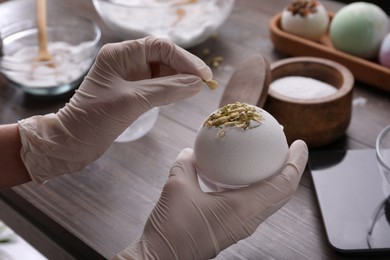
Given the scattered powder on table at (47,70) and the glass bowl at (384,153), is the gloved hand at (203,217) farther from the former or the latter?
the scattered powder on table at (47,70)

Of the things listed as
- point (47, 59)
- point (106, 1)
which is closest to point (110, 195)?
point (47, 59)

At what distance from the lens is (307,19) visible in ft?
3.78

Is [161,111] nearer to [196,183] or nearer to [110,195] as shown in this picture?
[110,195]

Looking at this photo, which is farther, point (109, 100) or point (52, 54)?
point (52, 54)

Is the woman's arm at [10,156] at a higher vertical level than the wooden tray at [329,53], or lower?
higher

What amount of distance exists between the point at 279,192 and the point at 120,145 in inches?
15.4

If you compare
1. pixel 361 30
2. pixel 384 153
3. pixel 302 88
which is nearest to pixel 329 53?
pixel 361 30

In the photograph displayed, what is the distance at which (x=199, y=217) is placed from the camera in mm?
676

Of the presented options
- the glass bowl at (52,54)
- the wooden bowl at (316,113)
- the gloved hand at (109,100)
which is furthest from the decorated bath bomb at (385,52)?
the glass bowl at (52,54)

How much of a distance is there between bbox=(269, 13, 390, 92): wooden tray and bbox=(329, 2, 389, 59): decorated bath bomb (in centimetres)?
2

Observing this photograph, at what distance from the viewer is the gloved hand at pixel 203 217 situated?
68 cm

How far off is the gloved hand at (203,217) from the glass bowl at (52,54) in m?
0.51

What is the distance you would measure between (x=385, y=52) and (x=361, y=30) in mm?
67

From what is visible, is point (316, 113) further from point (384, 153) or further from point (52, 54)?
point (52, 54)
